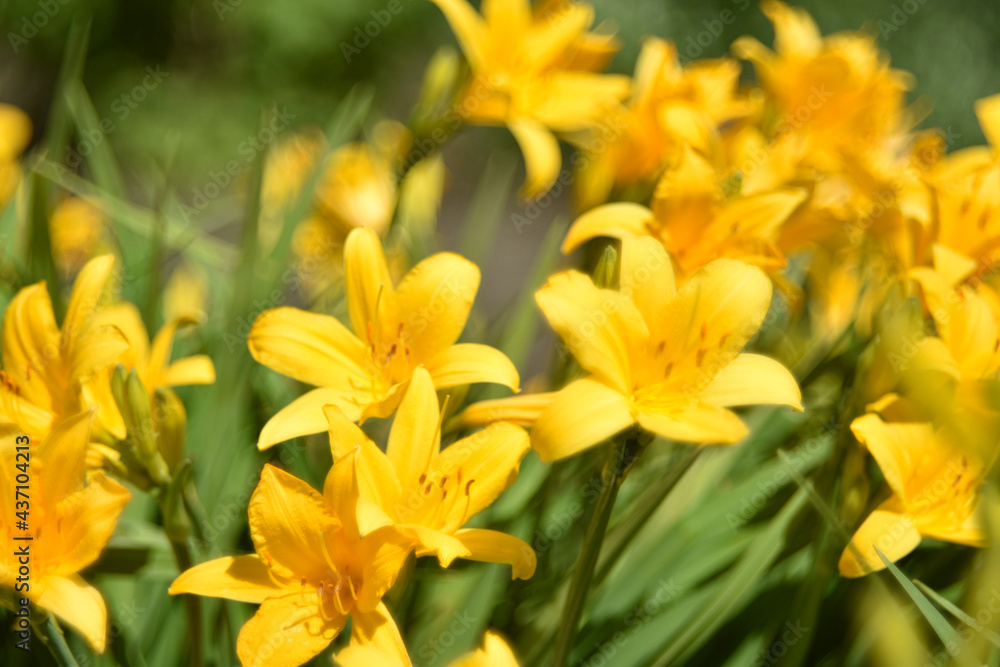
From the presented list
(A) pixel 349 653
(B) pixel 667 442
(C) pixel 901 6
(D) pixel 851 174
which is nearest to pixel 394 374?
(A) pixel 349 653

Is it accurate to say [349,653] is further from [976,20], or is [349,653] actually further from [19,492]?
[976,20]

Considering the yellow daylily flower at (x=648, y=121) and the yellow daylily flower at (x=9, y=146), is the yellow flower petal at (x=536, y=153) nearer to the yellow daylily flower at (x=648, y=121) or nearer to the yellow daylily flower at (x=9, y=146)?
the yellow daylily flower at (x=648, y=121)

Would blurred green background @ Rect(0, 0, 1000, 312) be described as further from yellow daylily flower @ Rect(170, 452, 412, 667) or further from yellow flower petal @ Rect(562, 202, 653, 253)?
yellow daylily flower @ Rect(170, 452, 412, 667)

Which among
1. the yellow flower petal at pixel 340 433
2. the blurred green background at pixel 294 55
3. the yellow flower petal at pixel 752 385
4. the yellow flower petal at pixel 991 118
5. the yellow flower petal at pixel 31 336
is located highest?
the yellow flower petal at pixel 31 336

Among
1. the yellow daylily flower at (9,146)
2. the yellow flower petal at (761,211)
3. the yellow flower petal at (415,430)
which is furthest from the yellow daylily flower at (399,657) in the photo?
the yellow daylily flower at (9,146)

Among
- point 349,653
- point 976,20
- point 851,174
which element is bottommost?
point 976,20

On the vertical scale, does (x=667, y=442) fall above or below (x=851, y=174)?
below

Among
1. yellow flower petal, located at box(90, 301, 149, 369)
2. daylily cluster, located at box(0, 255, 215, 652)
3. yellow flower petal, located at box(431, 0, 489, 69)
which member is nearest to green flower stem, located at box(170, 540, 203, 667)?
daylily cluster, located at box(0, 255, 215, 652)
